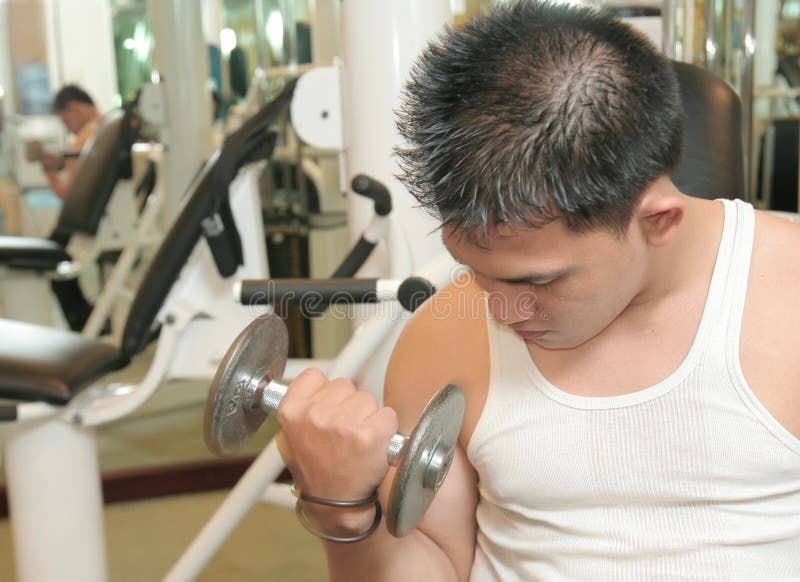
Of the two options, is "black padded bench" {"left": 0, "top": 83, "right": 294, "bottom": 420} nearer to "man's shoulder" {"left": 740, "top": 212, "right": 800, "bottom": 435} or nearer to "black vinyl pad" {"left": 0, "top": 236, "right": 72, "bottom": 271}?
"man's shoulder" {"left": 740, "top": 212, "right": 800, "bottom": 435}

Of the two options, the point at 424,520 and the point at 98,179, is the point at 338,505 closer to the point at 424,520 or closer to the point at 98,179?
the point at 424,520

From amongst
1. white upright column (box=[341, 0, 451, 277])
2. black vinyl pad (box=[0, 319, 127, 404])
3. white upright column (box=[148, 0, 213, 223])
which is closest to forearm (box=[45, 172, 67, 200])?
white upright column (box=[148, 0, 213, 223])

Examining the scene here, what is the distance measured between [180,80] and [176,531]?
1.70 m

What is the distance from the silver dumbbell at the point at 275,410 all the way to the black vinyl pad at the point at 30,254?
2114 mm

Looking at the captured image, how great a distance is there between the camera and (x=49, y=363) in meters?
1.46

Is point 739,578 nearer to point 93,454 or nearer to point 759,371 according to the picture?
point 759,371

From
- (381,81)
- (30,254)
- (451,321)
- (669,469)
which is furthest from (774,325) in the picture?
(30,254)

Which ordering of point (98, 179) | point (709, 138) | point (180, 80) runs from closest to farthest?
point (709, 138), point (98, 179), point (180, 80)

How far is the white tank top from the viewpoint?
76 centimetres

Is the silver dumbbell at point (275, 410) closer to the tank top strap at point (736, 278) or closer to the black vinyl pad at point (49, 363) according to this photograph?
the tank top strap at point (736, 278)

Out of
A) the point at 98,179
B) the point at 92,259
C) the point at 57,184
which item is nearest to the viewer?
the point at 98,179

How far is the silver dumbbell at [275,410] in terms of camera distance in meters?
0.67

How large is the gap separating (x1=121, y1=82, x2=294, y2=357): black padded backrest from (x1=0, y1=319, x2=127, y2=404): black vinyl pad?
68 millimetres

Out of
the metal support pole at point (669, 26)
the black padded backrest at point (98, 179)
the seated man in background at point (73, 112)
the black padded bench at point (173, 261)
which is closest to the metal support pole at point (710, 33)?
the metal support pole at point (669, 26)
